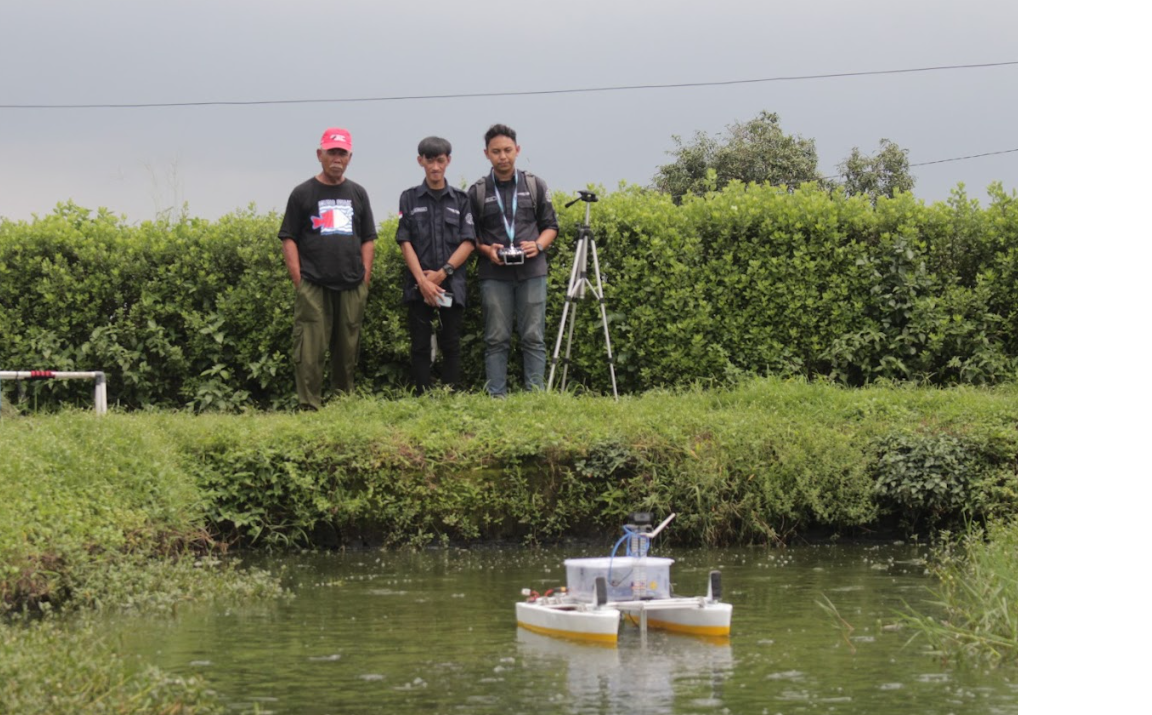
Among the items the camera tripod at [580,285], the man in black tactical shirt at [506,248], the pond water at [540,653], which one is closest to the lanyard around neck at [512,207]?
the man in black tactical shirt at [506,248]

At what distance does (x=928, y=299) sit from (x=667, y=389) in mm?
2852

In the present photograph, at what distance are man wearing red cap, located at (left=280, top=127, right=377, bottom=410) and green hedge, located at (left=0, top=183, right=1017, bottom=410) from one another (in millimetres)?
1064

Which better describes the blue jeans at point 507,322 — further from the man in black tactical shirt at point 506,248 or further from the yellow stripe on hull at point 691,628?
the yellow stripe on hull at point 691,628

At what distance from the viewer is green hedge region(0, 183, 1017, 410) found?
1590cm

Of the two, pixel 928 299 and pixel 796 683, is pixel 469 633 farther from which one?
pixel 928 299

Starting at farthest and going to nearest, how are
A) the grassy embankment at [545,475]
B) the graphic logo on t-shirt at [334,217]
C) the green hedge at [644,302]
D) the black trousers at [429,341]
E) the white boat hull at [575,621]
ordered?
the green hedge at [644,302]
the black trousers at [429,341]
the graphic logo on t-shirt at [334,217]
the grassy embankment at [545,475]
the white boat hull at [575,621]

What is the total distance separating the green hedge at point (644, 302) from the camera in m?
15.9

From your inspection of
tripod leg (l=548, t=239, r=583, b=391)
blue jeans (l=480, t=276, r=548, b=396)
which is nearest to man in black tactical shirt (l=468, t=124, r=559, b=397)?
blue jeans (l=480, t=276, r=548, b=396)

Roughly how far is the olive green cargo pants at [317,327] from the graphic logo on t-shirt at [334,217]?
0.55m

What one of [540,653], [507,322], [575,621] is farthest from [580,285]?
[540,653]

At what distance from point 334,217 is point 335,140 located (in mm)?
703

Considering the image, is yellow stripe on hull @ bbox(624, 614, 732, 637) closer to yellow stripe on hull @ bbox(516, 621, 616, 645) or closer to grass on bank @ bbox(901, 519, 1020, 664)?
yellow stripe on hull @ bbox(516, 621, 616, 645)
